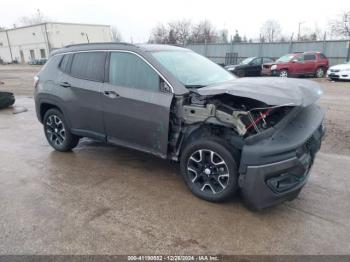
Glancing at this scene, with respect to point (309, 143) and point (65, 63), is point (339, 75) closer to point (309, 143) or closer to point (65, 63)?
point (309, 143)

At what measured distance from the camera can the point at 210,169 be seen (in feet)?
11.3

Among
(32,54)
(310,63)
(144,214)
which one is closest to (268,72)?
(310,63)

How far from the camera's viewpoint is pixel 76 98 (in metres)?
4.68

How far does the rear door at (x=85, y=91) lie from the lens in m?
4.41

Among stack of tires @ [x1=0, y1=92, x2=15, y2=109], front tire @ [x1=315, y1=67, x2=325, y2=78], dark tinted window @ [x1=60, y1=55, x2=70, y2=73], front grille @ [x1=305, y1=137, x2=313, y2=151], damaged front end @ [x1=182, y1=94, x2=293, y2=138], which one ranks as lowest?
front tire @ [x1=315, y1=67, x2=325, y2=78]

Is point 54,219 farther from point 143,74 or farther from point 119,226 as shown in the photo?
point 143,74

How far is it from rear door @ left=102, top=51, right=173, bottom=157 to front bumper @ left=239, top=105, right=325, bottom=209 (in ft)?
3.83

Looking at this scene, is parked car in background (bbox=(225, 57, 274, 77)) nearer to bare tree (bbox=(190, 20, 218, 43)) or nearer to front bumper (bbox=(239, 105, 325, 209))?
front bumper (bbox=(239, 105, 325, 209))

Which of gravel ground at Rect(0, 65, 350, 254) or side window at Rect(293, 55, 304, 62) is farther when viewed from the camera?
side window at Rect(293, 55, 304, 62)

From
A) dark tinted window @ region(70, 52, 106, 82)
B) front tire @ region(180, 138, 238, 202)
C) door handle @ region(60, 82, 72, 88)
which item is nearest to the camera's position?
front tire @ region(180, 138, 238, 202)

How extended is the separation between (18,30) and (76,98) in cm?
7604

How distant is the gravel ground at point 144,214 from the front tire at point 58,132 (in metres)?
0.36

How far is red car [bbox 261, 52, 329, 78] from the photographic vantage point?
17.4m

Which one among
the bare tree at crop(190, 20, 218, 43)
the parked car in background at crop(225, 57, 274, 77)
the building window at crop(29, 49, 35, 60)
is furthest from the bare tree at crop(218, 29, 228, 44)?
the building window at crop(29, 49, 35, 60)
